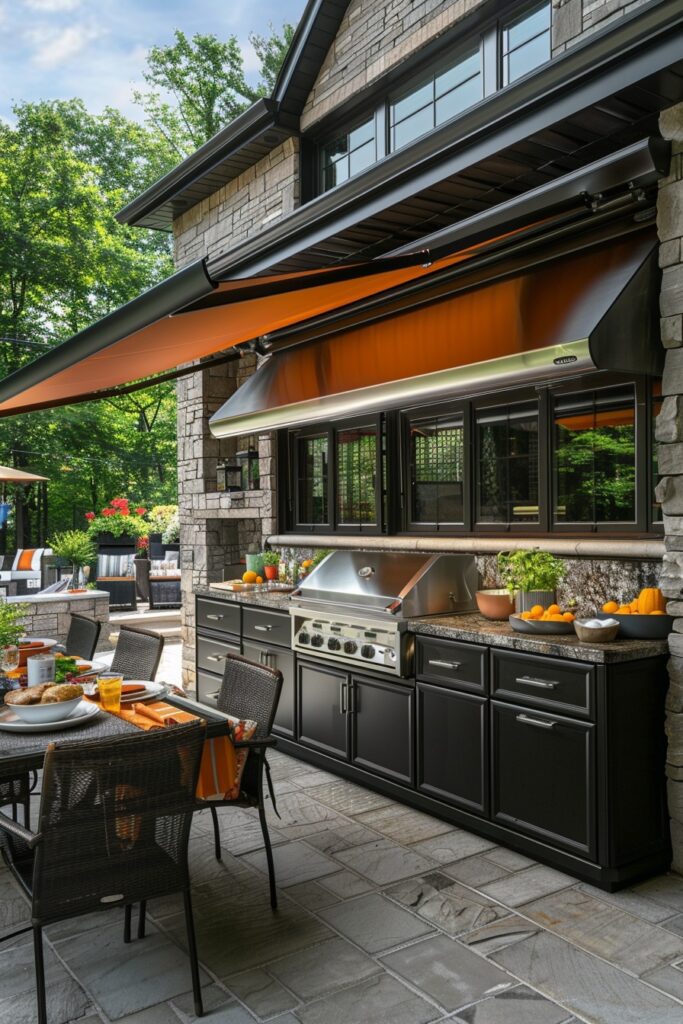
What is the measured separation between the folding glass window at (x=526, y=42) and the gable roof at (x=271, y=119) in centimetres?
214

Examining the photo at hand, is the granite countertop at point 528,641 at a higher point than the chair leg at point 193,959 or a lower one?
higher

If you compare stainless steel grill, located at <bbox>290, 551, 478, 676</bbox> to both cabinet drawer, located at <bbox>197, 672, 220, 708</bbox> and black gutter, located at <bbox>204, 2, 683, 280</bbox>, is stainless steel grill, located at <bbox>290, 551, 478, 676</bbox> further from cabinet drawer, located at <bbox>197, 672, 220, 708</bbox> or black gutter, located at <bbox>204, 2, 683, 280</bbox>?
black gutter, located at <bbox>204, 2, 683, 280</bbox>

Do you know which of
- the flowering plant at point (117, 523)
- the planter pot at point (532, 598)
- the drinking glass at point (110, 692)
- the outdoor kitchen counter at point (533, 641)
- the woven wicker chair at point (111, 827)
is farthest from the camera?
the flowering plant at point (117, 523)

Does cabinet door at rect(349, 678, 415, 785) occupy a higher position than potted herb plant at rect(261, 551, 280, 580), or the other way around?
potted herb plant at rect(261, 551, 280, 580)

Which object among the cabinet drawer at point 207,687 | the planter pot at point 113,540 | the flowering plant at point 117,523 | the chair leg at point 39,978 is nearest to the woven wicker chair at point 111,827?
the chair leg at point 39,978

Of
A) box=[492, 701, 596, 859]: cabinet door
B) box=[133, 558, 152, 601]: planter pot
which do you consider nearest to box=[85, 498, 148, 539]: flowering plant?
box=[133, 558, 152, 601]: planter pot

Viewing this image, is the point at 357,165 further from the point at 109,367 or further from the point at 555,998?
the point at 555,998

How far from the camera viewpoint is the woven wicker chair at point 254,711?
11.8 feet

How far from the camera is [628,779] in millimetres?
3738

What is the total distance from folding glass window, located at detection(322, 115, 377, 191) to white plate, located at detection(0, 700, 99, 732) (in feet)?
17.1

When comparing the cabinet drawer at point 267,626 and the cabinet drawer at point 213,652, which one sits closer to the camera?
the cabinet drawer at point 267,626

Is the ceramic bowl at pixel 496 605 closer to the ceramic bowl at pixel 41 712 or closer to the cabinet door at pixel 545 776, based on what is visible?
the cabinet door at pixel 545 776

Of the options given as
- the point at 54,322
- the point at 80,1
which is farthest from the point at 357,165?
the point at 80,1

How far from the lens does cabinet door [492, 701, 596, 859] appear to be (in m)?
3.75
